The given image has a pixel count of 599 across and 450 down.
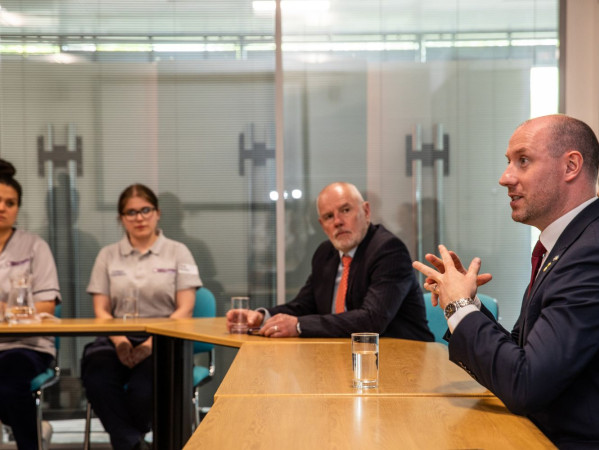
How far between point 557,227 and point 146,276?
2916 mm

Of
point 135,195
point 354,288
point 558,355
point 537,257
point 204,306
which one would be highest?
point 135,195

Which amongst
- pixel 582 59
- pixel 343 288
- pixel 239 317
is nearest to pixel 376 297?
pixel 343 288

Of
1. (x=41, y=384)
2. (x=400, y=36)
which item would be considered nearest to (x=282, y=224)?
(x=400, y=36)

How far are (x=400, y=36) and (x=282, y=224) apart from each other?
153cm

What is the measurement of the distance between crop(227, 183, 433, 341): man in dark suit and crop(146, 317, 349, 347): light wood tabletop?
8 centimetres

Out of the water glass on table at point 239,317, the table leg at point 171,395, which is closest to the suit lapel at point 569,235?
the water glass on table at point 239,317

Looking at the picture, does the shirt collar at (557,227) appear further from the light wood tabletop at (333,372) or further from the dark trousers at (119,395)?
the dark trousers at (119,395)

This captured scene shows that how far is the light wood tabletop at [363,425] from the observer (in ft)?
5.12

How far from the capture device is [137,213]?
4445 mm

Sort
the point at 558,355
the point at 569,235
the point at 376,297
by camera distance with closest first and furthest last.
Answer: the point at 558,355 < the point at 569,235 < the point at 376,297

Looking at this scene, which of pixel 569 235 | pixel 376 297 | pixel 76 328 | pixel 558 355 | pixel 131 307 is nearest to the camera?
pixel 558 355

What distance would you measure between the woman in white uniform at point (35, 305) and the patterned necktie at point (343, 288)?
1677mm

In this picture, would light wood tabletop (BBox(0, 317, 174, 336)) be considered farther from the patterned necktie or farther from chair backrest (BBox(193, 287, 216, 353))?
the patterned necktie

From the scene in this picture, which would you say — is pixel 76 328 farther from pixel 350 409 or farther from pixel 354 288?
pixel 350 409
